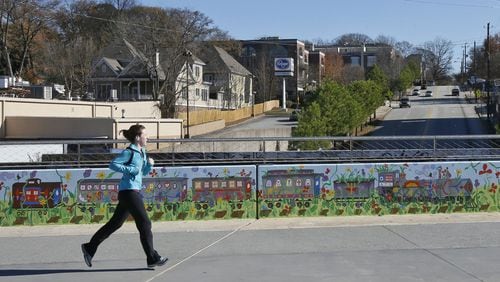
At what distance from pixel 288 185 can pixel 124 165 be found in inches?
186

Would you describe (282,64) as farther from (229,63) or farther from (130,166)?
(130,166)

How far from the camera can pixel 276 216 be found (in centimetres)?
1146

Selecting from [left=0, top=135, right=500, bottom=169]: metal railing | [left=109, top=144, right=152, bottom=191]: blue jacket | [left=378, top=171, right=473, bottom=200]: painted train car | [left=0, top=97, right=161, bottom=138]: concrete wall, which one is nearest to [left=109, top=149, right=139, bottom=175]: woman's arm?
[left=109, top=144, right=152, bottom=191]: blue jacket

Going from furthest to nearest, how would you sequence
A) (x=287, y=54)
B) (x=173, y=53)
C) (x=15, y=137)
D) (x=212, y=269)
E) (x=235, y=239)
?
(x=287, y=54)
(x=173, y=53)
(x=15, y=137)
(x=235, y=239)
(x=212, y=269)

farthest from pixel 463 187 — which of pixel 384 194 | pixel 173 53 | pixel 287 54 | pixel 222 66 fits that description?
pixel 287 54

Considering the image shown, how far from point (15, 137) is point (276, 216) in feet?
103

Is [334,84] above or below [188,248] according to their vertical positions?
above

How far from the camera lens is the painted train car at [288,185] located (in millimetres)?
11430

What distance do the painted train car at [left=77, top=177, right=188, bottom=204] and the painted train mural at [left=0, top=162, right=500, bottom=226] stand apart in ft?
0.06

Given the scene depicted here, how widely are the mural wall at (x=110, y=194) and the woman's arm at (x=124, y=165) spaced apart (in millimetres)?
3885

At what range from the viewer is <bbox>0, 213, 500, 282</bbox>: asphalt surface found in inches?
279

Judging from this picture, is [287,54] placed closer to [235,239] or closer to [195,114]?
[195,114]

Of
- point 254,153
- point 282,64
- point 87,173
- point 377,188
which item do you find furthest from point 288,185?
point 282,64

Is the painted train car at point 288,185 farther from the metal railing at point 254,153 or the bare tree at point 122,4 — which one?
the bare tree at point 122,4
